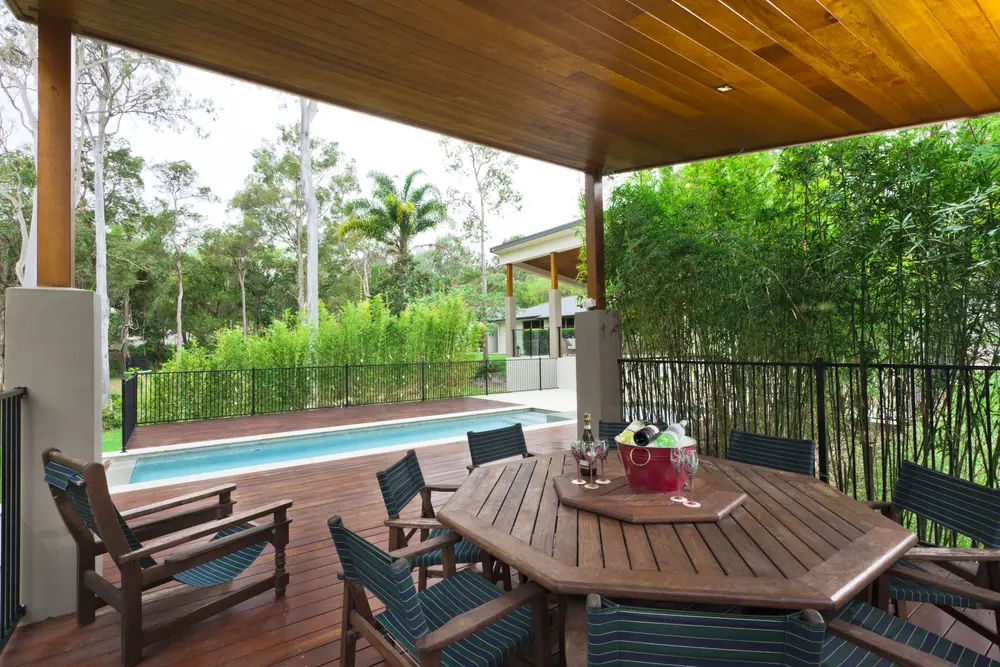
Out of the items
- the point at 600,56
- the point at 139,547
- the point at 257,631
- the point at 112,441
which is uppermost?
the point at 600,56

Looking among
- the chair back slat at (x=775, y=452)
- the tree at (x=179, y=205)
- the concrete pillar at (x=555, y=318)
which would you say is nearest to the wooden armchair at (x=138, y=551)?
the chair back slat at (x=775, y=452)

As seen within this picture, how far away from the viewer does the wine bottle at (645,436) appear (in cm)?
198

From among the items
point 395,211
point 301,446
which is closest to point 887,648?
point 301,446

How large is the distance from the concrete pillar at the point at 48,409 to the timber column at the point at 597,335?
3542mm

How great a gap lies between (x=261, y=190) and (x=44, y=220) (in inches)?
792

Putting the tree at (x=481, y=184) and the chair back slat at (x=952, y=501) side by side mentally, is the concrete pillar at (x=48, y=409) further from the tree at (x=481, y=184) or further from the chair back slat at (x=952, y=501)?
the tree at (x=481, y=184)

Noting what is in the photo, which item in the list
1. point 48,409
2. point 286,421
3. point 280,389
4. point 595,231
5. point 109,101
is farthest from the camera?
point 109,101

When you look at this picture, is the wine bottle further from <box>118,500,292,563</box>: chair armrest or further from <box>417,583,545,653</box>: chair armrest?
<box>118,500,292,563</box>: chair armrest

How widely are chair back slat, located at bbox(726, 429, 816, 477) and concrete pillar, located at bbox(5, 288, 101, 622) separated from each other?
329 cm

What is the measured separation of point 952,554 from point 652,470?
0.94 m

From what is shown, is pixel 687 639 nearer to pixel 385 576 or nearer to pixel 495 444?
pixel 385 576

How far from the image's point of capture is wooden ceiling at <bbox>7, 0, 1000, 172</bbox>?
7.25 ft

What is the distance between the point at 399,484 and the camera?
2268 millimetres

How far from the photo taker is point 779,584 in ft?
4.38
